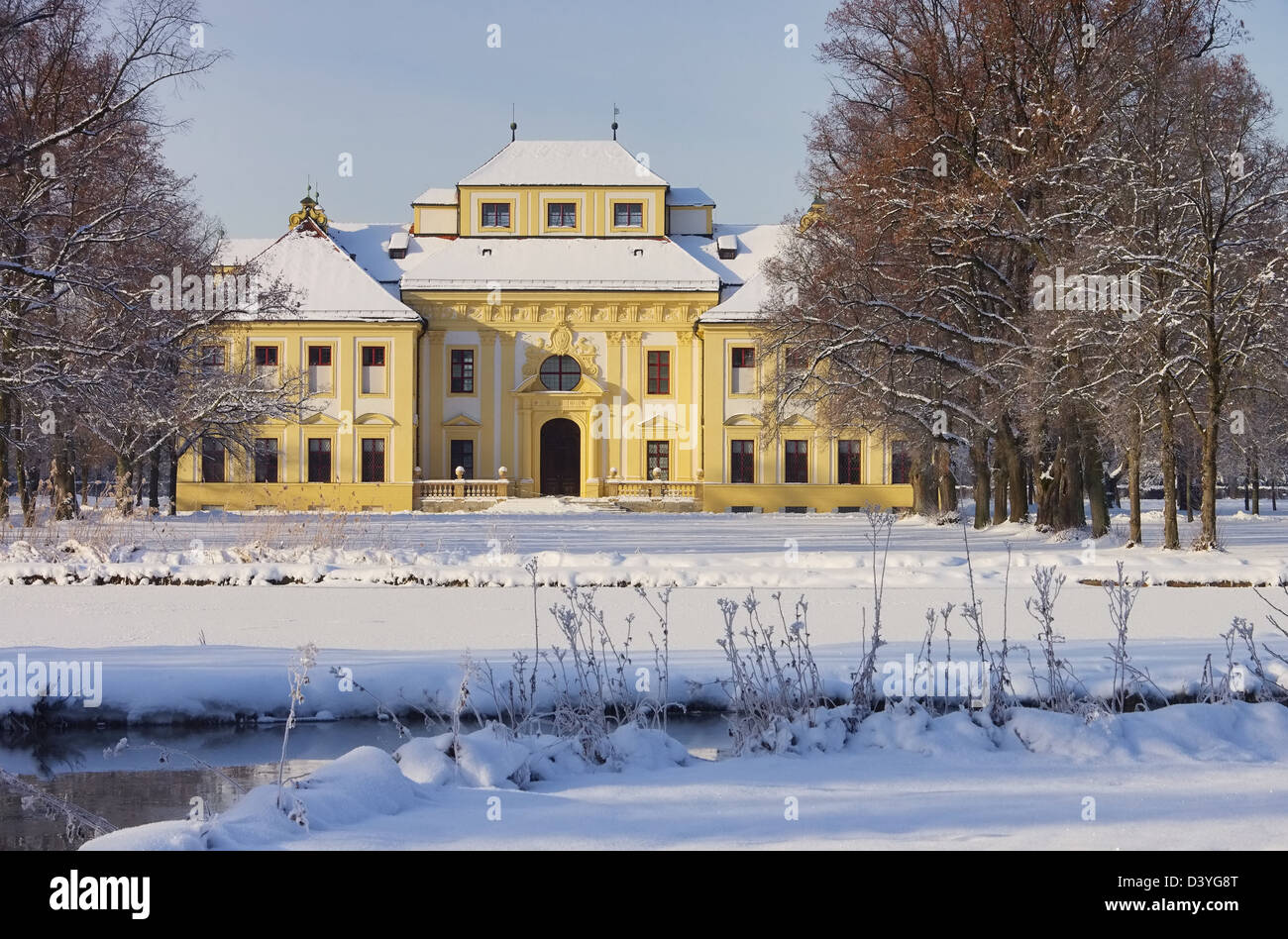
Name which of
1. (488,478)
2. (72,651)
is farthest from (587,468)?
(72,651)

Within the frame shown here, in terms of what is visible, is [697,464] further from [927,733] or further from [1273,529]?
[927,733]

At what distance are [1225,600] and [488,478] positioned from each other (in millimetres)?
37263

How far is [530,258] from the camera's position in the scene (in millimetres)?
50062

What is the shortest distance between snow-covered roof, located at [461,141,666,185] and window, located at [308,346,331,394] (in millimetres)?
8997

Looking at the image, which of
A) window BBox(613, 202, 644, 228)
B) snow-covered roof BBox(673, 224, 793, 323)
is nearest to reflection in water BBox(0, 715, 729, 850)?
snow-covered roof BBox(673, 224, 793, 323)

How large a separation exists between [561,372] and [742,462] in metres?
7.95

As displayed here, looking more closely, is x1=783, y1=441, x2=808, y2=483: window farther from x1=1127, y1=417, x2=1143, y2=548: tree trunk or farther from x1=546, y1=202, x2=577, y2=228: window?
x1=1127, y1=417, x2=1143, y2=548: tree trunk

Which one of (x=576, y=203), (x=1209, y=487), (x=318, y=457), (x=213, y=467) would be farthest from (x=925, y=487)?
(x=213, y=467)

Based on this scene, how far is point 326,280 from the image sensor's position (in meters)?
48.7

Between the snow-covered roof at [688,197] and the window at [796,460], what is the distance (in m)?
11.6

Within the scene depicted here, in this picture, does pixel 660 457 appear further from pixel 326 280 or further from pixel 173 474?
pixel 173 474

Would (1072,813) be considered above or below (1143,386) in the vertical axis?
below

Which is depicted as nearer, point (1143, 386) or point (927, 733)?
point (927, 733)

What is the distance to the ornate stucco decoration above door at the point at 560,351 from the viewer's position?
49594mm
